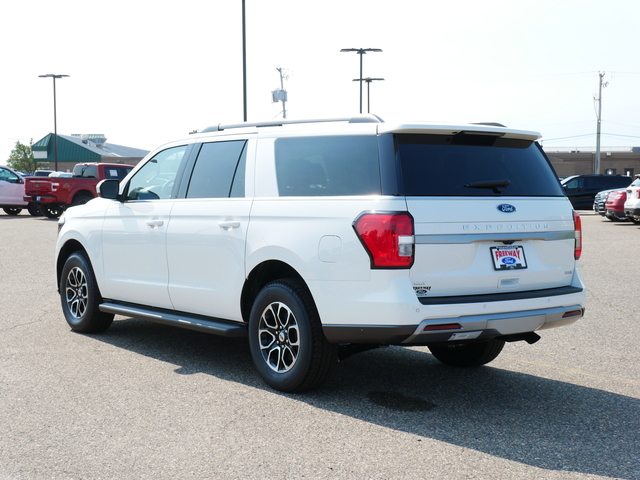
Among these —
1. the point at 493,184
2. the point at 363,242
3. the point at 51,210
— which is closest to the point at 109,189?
the point at 363,242

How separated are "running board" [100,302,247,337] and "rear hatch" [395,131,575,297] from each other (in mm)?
1702

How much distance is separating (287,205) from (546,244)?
184 centimetres

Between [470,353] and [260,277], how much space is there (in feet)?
6.19

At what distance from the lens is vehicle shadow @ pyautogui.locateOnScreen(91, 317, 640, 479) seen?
4.12m

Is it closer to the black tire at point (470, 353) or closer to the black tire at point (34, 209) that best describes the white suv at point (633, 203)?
the black tire at point (470, 353)

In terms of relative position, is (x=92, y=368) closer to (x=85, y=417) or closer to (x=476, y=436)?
(x=85, y=417)

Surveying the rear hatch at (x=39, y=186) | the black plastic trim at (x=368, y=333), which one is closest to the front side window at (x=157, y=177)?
the black plastic trim at (x=368, y=333)

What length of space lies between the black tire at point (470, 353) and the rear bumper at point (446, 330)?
1.00 meters

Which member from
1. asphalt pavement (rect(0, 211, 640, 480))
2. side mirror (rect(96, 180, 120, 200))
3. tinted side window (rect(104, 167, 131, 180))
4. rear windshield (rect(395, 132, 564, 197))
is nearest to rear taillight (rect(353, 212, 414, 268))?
rear windshield (rect(395, 132, 564, 197))

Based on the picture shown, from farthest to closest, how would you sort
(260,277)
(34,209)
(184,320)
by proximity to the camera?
(34,209)
(184,320)
(260,277)

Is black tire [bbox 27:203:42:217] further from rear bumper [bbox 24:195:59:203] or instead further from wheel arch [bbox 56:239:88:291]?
wheel arch [bbox 56:239:88:291]

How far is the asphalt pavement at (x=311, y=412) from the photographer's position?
3.88 metres

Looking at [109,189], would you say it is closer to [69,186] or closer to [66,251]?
[66,251]

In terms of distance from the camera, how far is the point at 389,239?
4.54m
